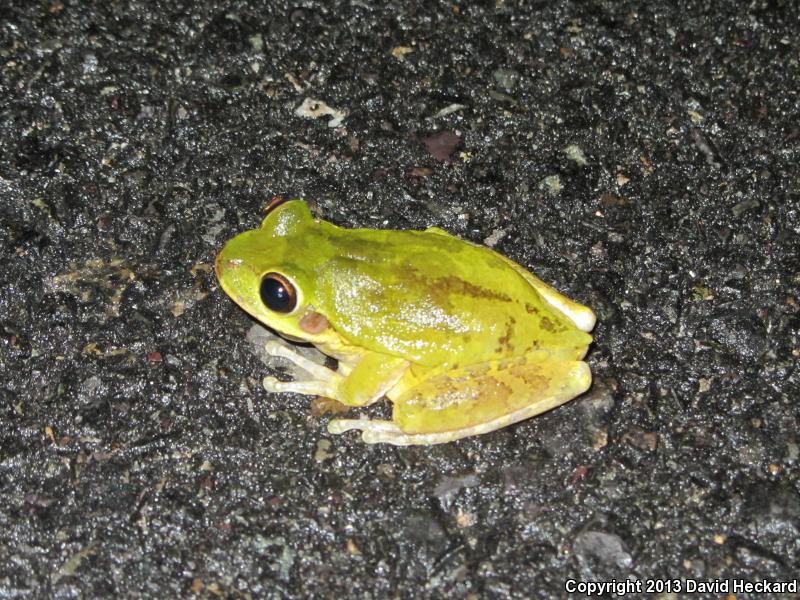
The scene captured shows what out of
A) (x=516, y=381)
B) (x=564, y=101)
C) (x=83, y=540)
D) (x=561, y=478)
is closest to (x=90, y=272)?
(x=83, y=540)

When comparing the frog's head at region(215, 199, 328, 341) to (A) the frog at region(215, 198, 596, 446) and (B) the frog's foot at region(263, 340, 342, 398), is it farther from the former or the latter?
(B) the frog's foot at region(263, 340, 342, 398)

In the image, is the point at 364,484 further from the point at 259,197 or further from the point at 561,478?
the point at 259,197

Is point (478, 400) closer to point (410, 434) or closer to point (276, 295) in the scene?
point (410, 434)

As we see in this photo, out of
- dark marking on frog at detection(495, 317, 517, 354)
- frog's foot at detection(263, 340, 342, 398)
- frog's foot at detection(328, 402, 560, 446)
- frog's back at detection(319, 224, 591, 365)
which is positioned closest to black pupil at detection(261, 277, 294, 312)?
frog's back at detection(319, 224, 591, 365)

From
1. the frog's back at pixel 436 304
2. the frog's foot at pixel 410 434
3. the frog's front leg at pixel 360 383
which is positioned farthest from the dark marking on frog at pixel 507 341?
the frog's front leg at pixel 360 383

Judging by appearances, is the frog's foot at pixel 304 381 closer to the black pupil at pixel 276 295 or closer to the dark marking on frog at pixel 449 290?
the black pupil at pixel 276 295

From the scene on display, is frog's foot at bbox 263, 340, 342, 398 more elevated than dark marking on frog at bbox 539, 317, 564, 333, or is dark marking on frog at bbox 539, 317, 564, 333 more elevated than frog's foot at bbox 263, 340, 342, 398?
dark marking on frog at bbox 539, 317, 564, 333

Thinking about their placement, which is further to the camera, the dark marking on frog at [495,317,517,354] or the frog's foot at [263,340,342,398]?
the frog's foot at [263,340,342,398]

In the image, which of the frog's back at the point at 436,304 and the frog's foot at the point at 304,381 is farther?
the frog's foot at the point at 304,381
